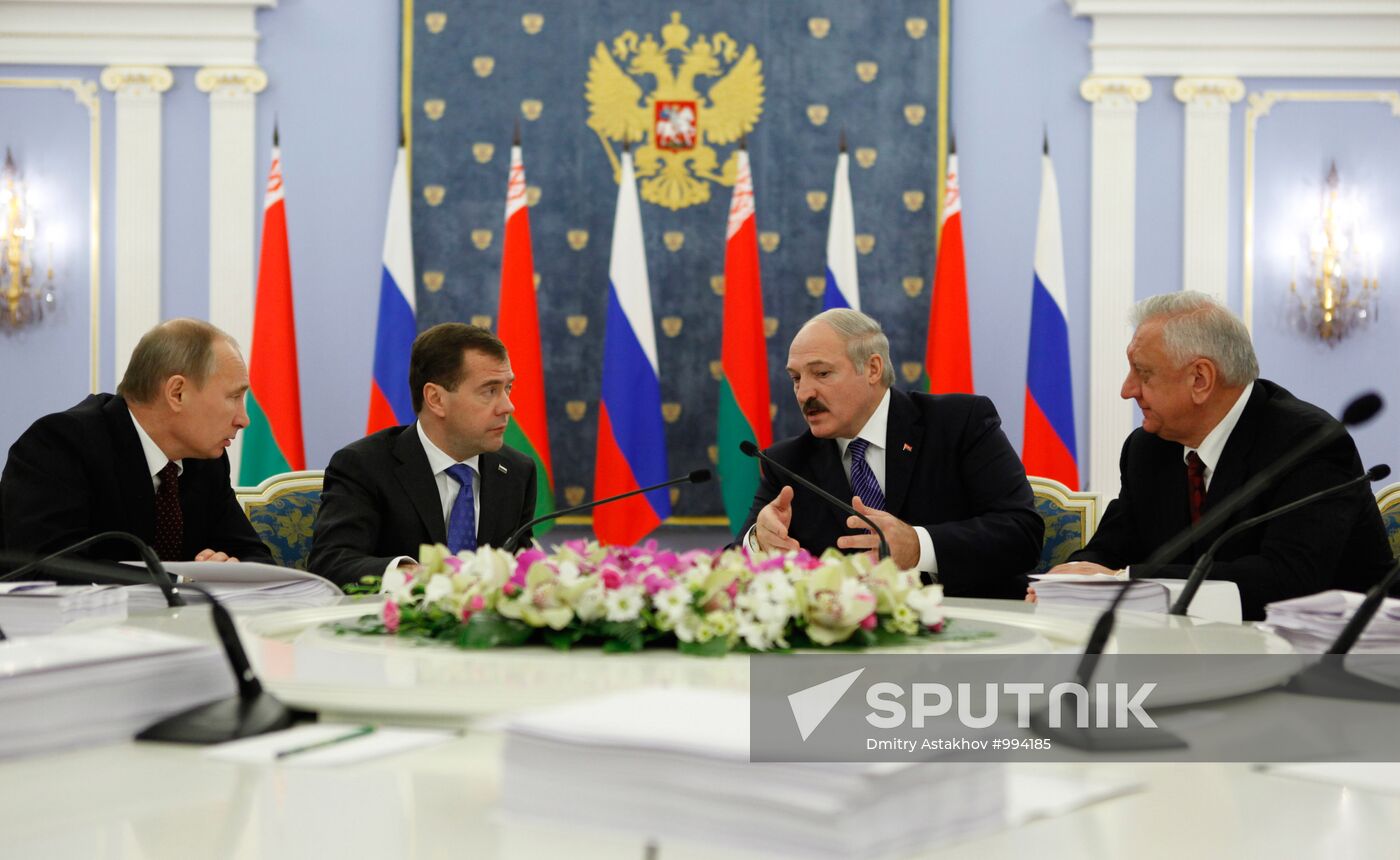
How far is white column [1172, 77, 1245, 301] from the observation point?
20.5ft

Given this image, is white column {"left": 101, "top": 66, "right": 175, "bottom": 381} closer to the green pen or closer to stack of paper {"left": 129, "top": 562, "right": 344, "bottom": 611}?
stack of paper {"left": 129, "top": 562, "right": 344, "bottom": 611}

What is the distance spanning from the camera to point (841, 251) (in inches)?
240

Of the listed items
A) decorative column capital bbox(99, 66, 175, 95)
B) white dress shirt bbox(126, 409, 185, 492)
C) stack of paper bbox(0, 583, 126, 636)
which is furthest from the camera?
decorative column capital bbox(99, 66, 175, 95)

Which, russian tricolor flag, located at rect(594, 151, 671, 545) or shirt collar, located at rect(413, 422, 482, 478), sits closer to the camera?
shirt collar, located at rect(413, 422, 482, 478)

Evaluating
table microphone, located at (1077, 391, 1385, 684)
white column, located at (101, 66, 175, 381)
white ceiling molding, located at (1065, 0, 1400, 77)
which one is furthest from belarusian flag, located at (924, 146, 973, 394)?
table microphone, located at (1077, 391, 1385, 684)

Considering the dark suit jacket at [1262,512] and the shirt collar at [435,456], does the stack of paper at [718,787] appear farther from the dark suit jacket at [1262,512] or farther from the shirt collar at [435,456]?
the shirt collar at [435,456]

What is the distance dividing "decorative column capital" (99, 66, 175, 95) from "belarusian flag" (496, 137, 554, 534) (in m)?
1.71

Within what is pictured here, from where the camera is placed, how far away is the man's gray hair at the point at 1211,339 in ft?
10.7

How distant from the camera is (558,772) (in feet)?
3.21

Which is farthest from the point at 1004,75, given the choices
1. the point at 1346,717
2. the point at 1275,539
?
the point at 1346,717

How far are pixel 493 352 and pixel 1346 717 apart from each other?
9.28 feet

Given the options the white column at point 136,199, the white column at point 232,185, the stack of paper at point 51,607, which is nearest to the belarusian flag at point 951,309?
the white column at point 232,185

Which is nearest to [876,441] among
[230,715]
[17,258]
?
[230,715]

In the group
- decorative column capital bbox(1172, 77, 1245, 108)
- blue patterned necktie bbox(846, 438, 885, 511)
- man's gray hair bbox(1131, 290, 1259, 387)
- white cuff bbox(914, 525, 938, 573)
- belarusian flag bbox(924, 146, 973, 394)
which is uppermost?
decorative column capital bbox(1172, 77, 1245, 108)
